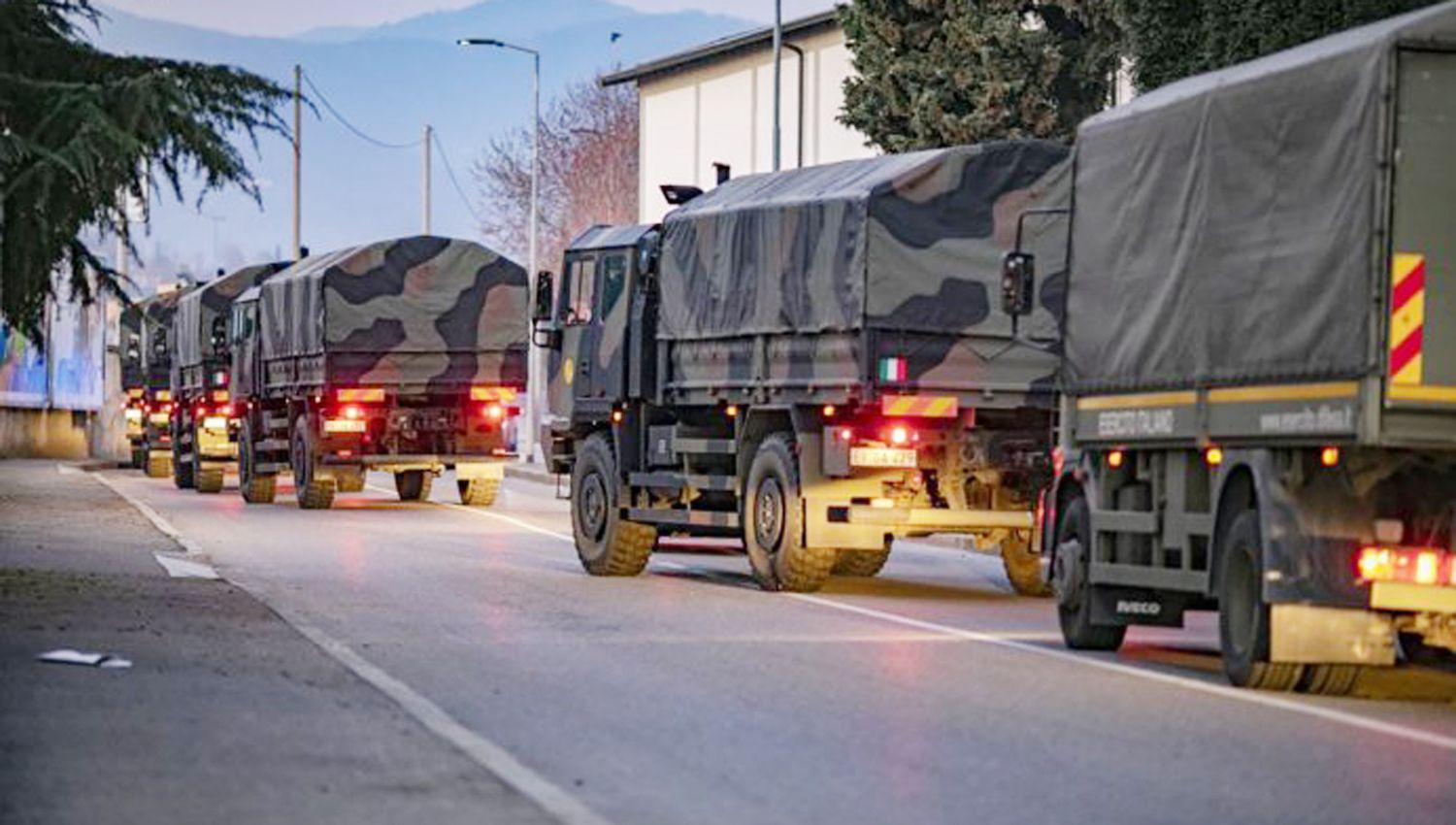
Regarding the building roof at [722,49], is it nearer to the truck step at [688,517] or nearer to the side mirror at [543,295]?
the side mirror at [543,295]

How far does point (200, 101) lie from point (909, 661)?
311 inches

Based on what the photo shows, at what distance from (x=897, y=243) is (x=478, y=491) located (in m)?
20.4

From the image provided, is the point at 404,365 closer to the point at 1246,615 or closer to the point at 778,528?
the point at 778,528

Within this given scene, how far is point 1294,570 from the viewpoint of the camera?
→ 1583 centimetres

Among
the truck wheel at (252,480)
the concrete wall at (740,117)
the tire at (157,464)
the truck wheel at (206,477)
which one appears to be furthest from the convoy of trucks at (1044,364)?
the concrete wall at (740,117)

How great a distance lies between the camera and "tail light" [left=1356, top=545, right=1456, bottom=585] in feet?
51.0

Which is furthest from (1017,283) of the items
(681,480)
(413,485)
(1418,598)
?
(413,485)

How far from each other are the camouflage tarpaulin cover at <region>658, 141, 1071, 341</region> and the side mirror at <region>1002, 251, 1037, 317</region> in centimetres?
412

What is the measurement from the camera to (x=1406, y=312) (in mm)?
15258

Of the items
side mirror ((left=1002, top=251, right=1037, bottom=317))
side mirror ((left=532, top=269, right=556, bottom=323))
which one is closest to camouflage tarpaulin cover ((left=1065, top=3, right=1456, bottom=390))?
side mirror ((left=1002, top=251, right=1037, bottom=317))

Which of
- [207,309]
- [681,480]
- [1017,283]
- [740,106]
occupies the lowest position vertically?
[681,480]

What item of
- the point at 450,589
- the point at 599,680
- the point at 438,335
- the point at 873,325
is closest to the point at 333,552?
the point at 450,589

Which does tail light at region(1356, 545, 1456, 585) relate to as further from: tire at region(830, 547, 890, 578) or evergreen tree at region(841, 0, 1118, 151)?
evergreen tree at region(841, 0, 1118, 151)

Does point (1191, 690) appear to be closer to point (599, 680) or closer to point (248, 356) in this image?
point (599, 680)
